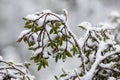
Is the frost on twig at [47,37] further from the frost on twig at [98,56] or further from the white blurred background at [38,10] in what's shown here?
the white blurred background at [38,10]

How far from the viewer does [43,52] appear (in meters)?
2.49

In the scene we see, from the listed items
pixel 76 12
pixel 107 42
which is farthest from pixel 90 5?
pixel 107 42

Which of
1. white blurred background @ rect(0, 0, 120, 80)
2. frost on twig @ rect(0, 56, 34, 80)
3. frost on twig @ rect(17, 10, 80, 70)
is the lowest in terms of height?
frost on twig @ rect(0, 56, 34, 80)

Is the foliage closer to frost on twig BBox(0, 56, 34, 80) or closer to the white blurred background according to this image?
frost on twig BBox(0, 56, 34, 80)

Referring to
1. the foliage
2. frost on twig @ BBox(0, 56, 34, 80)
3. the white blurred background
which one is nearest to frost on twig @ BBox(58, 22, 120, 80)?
the foliage

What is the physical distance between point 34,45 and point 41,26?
4.7 inches

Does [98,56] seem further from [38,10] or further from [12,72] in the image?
[38,10]

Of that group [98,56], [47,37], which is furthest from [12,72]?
[98,56]

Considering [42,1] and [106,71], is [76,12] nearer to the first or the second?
[42,1]

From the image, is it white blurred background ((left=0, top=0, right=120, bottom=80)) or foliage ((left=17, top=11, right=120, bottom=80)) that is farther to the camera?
white blurred background ((left=0, top=0, right=120, bottom=80))

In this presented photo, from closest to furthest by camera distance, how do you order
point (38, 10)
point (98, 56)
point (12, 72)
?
point (98, 56)
point (12, 72)
point (38, 10)

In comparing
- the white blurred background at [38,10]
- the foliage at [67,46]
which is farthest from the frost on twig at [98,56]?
the white blurred background at [38,10]

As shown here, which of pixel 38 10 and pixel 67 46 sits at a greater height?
pixel 38 10

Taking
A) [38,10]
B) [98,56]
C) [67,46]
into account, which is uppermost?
[38,10]
